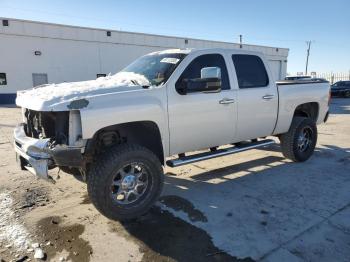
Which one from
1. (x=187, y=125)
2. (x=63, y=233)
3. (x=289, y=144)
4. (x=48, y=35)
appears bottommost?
(x=63, y=233)

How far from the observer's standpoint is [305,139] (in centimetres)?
658

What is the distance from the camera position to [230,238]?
3.53 metres

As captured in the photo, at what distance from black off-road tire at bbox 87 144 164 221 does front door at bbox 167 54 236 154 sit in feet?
1.73

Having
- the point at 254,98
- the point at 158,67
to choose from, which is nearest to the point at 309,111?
the point at 254,98

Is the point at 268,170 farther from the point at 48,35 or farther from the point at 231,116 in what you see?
the point at 48,35

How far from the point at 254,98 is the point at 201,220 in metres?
2.31

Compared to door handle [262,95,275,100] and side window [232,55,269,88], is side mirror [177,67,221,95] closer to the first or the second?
side window [232,55,269,88]

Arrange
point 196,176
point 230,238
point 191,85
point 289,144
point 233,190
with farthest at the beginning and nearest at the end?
point 289,144 → point 196,176 → point 233,190 → point 191,85 → point 230,238

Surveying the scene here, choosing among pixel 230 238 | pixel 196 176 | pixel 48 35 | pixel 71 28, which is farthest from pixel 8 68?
pixel 230 238

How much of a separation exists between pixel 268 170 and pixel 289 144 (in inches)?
28.8

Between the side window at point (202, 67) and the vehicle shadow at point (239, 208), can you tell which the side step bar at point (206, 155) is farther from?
the side window at point (202, 67)

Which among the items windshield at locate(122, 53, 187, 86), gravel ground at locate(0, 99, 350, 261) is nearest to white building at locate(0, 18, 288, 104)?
gravel ground at locate(0, 99, 350, 261)

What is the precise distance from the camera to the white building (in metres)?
23.6

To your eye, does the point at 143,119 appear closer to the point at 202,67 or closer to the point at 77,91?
the point at 77,91
